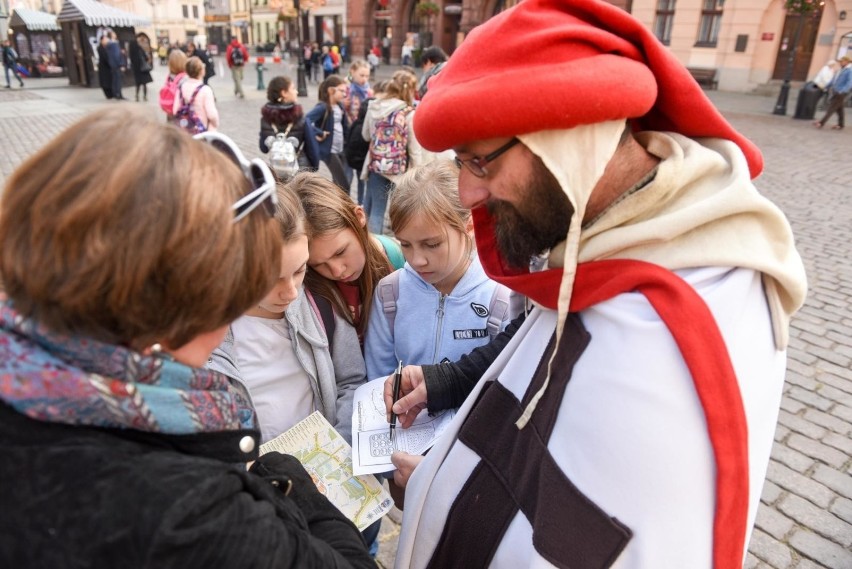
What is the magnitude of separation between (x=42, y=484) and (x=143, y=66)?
61.1 feet

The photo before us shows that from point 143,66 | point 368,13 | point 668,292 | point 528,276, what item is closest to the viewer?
point 668,292

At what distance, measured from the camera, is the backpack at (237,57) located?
18016 millimetres

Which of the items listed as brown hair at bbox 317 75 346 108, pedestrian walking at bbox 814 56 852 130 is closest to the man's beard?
brown hair at bbox 317 75 346 108

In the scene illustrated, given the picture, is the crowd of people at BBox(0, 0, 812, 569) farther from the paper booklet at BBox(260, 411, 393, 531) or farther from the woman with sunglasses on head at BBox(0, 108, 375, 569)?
the paper booklet at BBox(260, 411, 393, 531)

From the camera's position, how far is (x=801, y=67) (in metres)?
20.7

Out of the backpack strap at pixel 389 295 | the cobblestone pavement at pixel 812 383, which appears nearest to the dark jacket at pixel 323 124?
the cobblestone pavement at pixel 812 383

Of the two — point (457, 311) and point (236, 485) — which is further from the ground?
point (236, 485)

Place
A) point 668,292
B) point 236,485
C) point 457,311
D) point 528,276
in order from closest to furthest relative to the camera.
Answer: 1. point 236,485
2. point 668,292
3. point 528,276
4. point 457,311

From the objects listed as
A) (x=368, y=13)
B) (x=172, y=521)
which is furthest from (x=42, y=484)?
(x=368, y=13)

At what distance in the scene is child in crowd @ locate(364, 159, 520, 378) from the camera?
2.08 m

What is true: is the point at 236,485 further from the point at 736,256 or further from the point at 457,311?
the point at 457,311

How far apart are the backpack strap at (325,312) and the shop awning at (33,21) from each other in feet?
92.7

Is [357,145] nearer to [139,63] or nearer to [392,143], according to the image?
[392,143]

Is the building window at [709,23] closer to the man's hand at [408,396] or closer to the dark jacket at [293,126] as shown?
the dark jacket at [293,126]
